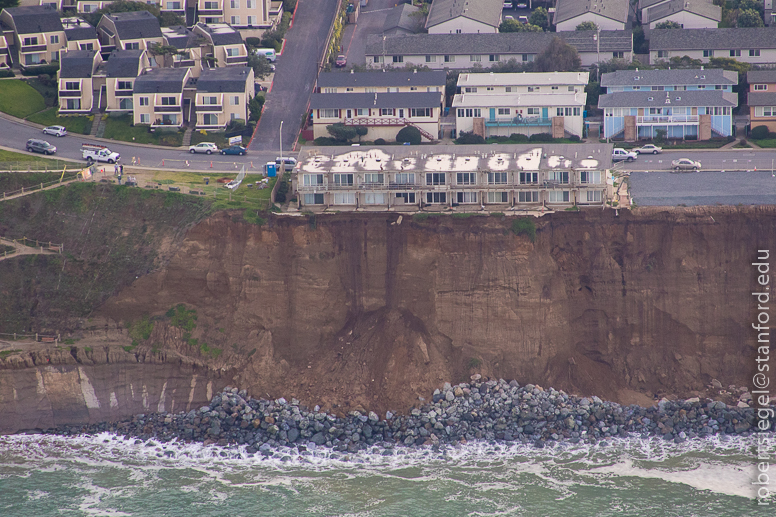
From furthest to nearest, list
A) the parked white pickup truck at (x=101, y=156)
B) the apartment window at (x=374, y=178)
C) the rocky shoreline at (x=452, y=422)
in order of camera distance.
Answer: the parked white pickup truck at (x=101, y=156)
the apartment window at (x=374, y=178)
the rocky shoreline at (x=452, y=422)

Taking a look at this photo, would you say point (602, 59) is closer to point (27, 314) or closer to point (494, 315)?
point (494, 315)

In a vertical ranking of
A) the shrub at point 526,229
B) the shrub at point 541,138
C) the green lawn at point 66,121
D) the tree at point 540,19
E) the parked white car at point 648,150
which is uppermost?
the tree at point 540,19

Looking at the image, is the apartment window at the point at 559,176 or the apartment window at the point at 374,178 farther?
the apartment window at the point at 374,178

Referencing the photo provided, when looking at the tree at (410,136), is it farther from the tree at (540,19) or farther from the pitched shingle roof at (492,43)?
the tree at (540,19)

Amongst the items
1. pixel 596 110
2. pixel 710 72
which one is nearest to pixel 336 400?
pixel 596 110

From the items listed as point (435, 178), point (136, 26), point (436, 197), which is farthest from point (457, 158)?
point (136, 26)

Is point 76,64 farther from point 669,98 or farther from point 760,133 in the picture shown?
point 760,133

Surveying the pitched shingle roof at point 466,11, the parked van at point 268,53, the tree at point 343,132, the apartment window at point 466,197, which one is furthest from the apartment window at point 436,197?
the pitched shingle roof at point 466,11
